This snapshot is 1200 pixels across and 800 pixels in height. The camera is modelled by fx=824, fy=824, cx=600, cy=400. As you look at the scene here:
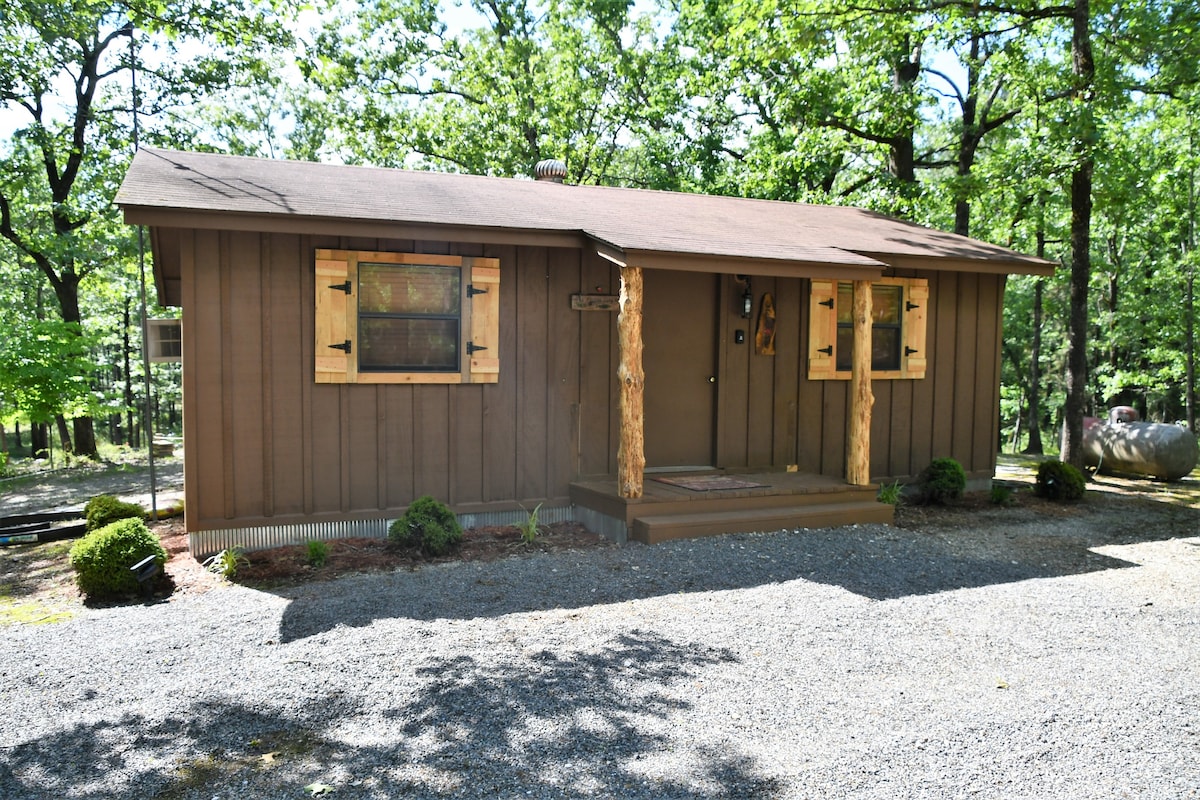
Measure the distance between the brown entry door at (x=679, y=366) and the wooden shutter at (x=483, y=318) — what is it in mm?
1524

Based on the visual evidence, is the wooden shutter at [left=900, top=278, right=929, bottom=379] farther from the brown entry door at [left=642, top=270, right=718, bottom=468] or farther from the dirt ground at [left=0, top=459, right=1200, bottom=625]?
the brown entry door at [left=642, top=270, right=718, bottom=468]

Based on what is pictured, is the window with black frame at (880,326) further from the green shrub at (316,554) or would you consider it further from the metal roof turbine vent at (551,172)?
the green shrub at (316,554)

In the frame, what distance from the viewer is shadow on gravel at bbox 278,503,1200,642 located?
15.6ft

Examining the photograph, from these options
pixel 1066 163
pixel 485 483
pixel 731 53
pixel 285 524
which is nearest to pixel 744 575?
pixel 485 483

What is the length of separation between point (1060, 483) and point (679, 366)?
14.1 feet

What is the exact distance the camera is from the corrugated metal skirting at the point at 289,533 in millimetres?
6016

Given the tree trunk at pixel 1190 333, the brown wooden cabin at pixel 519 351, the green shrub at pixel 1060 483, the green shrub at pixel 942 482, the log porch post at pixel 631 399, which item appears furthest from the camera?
the tree trunk at pixel 1190 333

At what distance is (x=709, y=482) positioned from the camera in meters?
7.18

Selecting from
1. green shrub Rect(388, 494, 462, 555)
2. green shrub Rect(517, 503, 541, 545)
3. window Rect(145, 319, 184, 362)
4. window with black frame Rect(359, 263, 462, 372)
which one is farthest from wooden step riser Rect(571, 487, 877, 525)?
window Rect(145, 319, 184, 362)

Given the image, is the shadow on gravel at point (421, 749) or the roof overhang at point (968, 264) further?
the roof overhang at point (968, 264)

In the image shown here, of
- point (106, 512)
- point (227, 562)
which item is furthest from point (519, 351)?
point (106, 512)

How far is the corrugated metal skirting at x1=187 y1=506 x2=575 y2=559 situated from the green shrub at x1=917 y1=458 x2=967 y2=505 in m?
4.22

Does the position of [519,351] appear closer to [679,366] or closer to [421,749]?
[679,366]

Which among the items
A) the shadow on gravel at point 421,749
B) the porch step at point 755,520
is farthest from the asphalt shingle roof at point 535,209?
the shadow on gravel at point 421,749
